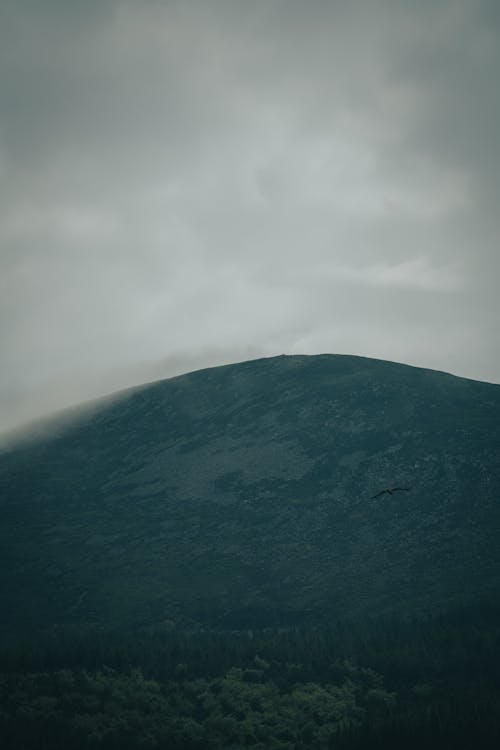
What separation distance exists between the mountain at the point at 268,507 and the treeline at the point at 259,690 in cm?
1776

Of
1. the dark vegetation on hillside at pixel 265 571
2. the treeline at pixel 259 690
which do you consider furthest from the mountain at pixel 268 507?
the treeline at pixel 259 690

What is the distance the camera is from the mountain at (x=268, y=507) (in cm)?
10319

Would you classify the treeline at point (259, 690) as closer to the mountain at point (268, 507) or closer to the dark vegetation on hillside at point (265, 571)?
the dark vegetation on hillside at point (265, 571)

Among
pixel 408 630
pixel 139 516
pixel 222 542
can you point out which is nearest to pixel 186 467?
pixel 139 516

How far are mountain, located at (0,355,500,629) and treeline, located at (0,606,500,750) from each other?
699 inches

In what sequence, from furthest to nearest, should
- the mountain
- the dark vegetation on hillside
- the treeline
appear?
the mountain, the dark vegetation on hillside, the treeline

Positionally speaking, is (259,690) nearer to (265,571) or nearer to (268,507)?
(265,571)

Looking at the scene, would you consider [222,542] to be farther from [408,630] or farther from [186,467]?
[408,630]

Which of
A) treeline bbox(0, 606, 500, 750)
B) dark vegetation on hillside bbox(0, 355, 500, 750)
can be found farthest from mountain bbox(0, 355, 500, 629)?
treeline bbox(0, 606, 500, 750)

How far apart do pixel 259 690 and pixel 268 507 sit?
Answer: 72.0 m

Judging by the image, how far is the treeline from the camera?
170 feet

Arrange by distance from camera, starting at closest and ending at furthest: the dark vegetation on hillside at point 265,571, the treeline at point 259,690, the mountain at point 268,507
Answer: the treeline at point 259,690 < the dark vegetation on hillside at point 265,571 < the mountain at point 268,507

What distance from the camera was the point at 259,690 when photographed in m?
62.0

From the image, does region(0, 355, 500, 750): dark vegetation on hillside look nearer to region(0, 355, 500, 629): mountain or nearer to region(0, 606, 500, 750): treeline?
region(0, 606, 500, 750): treeline
